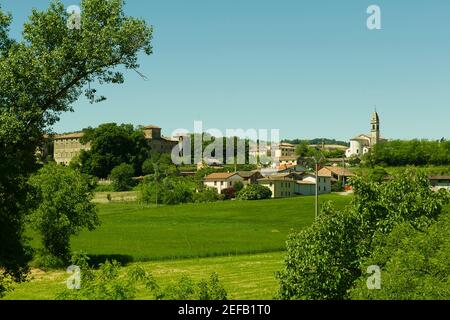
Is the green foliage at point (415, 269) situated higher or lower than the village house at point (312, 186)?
higher

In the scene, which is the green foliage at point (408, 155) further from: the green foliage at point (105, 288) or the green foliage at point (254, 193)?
the green foliage at point (105, 288)

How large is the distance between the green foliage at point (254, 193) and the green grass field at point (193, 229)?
8.09 meters

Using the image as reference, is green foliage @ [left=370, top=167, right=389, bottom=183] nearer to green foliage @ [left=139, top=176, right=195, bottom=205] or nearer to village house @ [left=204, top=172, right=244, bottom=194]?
village house @ [left=204, top=172, right=244, bottom=194]

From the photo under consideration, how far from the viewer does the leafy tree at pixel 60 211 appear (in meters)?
50.5

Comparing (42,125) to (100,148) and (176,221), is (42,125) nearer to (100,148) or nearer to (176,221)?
(176,221)

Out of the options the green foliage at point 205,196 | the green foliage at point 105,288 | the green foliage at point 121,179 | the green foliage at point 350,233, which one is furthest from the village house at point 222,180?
the green foliage at point 105,288

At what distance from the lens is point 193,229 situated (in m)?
77.5

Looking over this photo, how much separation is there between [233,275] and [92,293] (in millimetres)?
30981

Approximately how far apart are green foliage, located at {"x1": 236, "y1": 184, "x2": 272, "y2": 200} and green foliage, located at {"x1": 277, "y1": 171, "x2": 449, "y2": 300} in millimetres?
98303

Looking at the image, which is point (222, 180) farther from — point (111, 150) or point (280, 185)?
point (111, 150)

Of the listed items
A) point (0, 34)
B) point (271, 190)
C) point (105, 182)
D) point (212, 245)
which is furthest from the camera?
point (105, 182)

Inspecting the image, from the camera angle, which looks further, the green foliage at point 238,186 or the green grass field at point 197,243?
the green foliage at point 238,186

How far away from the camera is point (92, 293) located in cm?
1462
